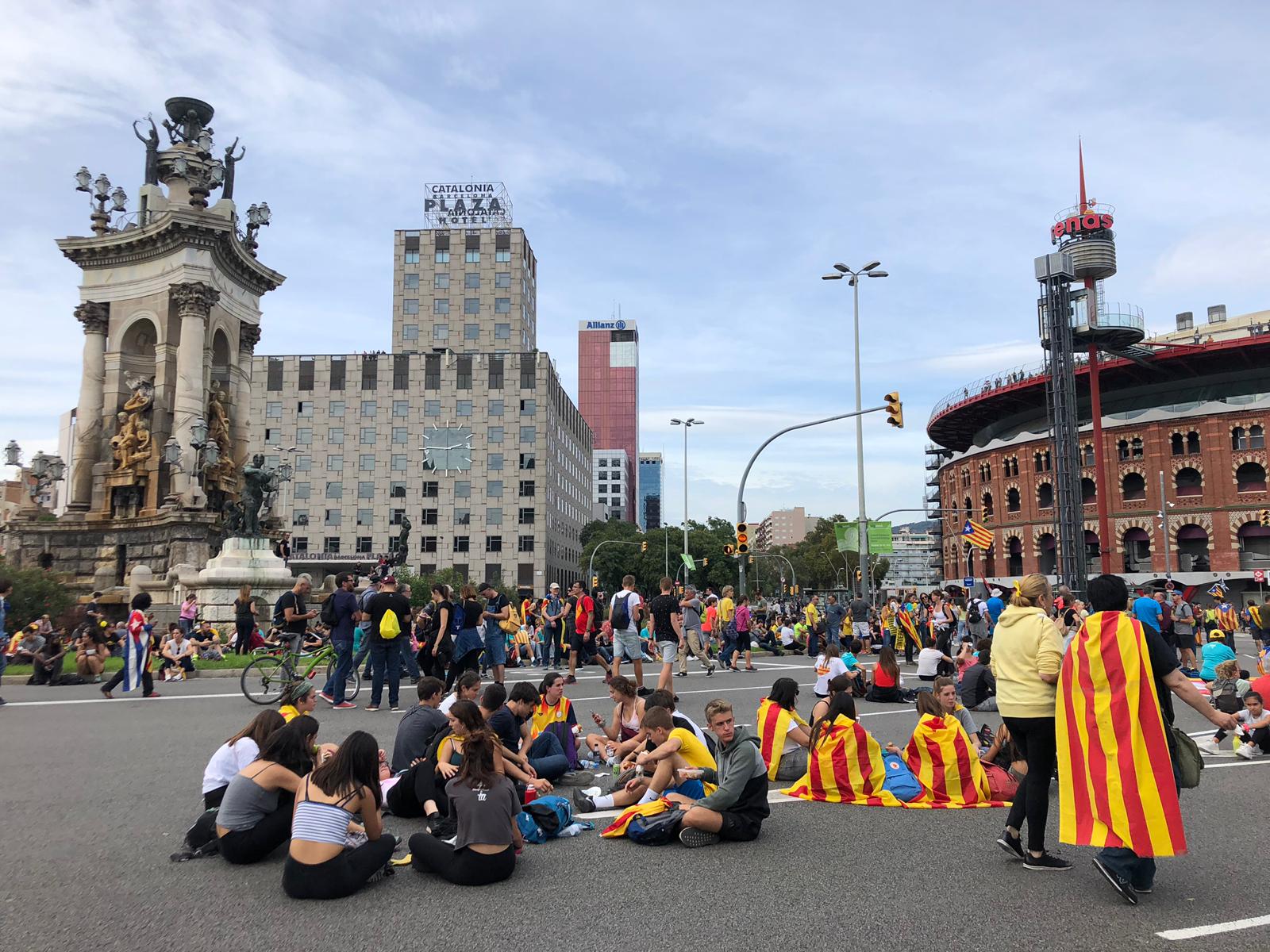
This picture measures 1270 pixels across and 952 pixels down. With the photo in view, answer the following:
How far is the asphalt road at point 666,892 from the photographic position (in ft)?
14.6

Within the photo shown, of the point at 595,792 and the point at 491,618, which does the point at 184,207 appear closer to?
the point at 491,618

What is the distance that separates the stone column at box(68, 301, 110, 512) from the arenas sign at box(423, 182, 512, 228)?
7035 centimetres

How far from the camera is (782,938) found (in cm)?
443

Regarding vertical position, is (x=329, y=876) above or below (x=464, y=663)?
below

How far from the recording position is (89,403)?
2836cm

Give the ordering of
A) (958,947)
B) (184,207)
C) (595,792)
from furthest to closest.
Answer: (184,207) < (595,792) < (958,947)

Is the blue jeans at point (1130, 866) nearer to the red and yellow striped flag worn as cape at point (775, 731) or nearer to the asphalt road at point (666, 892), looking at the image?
the asphalt road at point (666, 892)

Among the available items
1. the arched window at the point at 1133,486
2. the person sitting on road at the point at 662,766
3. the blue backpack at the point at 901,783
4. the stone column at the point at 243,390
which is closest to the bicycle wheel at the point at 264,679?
the person sitting on road at the point at 662,766

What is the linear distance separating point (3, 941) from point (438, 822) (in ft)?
7.85

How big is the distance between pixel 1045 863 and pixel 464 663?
9.27m

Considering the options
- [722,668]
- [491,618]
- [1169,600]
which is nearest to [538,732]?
[491,618]

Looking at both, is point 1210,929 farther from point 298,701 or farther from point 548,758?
point 298,701

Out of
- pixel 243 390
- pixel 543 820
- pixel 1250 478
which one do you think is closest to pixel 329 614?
pixel 543 820

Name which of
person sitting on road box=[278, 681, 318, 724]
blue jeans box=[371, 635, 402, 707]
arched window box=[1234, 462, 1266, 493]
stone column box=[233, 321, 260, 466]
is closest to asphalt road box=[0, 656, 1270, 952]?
person sitting on road box=[278, 681, 318, 724]
